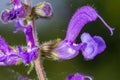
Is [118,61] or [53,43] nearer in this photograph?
[53,43]

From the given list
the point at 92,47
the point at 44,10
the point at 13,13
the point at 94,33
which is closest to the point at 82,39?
the point at 92,47

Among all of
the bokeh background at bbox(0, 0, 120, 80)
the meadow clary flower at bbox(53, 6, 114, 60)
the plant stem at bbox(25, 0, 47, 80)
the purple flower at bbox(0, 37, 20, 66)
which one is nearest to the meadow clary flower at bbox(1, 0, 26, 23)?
the plant stem at bbox(25, 0, 47, 80)

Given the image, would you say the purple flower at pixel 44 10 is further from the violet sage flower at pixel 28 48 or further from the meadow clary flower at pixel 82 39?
the meadow clary flower at pixel 82 39

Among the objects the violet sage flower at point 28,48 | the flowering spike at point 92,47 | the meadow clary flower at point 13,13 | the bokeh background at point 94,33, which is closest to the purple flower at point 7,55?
the violet sage flower at point 28,48

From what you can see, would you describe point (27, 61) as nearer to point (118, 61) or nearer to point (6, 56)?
point (6, 56)

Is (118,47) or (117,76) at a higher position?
(118,47)

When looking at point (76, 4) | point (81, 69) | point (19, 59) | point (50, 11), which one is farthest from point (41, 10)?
point (81, 69)
